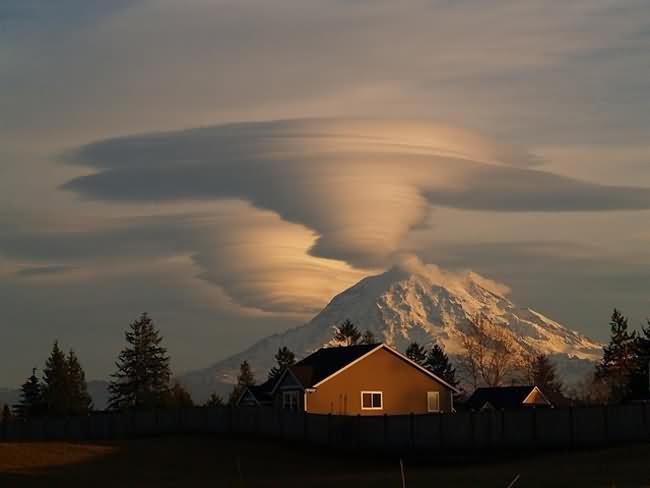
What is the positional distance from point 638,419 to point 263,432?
2490 centimetres

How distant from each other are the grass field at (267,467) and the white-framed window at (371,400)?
14955 millimetres

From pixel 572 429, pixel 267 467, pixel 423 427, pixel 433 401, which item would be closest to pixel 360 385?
pixel 433 401

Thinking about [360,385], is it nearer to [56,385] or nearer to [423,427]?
[423,427]

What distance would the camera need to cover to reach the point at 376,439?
7394 centimetres

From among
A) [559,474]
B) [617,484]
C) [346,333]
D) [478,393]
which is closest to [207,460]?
[559,474]

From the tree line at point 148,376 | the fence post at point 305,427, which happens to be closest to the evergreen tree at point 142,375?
the tree line at point 148,376

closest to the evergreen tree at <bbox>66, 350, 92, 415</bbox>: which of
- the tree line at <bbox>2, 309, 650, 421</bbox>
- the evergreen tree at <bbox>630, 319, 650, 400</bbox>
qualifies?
the tree line at <bbox>2, 309, 650, 421</bbox>

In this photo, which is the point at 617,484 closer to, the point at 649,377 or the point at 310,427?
the point at 310,427

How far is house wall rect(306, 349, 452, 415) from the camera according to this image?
8831 cm

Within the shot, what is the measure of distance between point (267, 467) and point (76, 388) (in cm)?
7777

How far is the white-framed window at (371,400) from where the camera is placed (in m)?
89.2

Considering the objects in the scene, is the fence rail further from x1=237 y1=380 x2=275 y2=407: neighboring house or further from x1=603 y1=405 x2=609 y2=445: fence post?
x1=237 y1=380 x2=275 y2=407: neighboring house

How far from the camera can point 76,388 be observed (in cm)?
13862

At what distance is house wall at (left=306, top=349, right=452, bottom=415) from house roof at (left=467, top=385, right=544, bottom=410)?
43.5ft
